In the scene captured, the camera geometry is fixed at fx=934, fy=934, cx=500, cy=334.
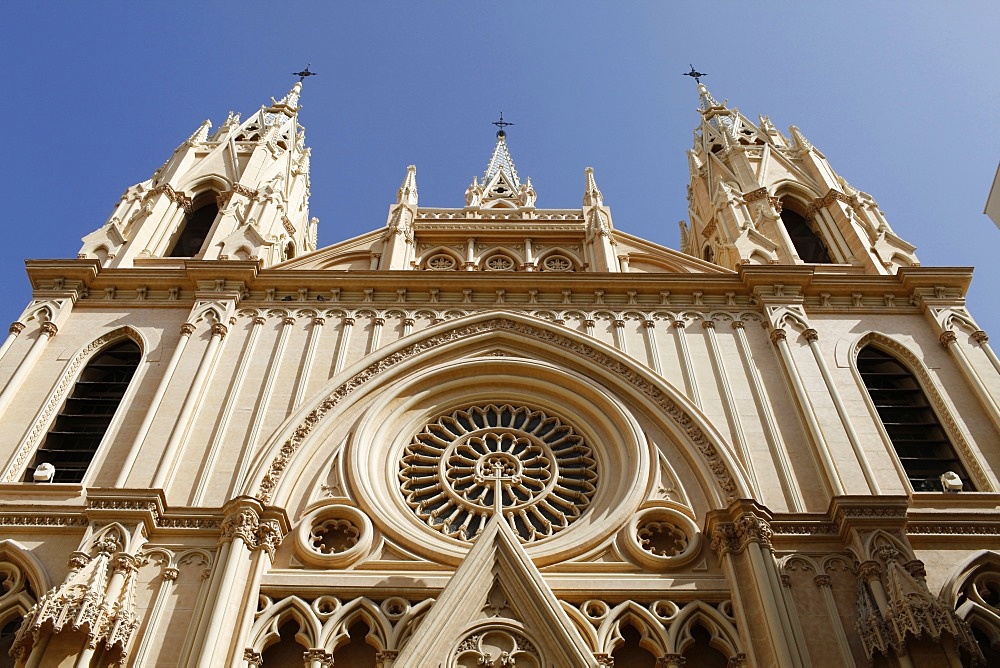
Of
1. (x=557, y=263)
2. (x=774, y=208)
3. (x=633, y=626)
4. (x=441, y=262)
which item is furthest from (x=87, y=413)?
(x=774, y=208)

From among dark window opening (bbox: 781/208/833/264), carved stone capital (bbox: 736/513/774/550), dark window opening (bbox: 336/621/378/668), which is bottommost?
dark window opening (bbox: 336/621/378/668)

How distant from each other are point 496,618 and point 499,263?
38.2ft

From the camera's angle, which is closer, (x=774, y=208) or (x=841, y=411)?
(x=841, y=411)

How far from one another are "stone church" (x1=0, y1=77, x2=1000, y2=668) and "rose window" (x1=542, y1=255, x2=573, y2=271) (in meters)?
0.12

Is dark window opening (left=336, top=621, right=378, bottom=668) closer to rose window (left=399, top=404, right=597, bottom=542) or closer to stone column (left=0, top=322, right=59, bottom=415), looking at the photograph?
rose window (left=399, top=404, right=597, bottom=542)

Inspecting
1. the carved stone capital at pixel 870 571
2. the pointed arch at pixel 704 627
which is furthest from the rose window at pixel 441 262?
the carved stone capital at pixel 870 571

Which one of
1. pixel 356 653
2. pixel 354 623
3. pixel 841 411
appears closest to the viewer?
pixel 356 653

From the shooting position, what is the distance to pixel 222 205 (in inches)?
1026

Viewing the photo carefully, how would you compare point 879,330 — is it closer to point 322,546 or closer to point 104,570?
point 322,546

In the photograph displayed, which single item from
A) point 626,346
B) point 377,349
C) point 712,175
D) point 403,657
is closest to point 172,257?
point 377,349

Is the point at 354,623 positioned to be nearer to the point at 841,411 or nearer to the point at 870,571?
the point at 870,571

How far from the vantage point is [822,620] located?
1354 centimetres

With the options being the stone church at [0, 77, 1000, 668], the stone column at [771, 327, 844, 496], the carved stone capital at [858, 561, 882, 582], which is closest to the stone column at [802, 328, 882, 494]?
the stone church at [0, 77, 1000, 668]

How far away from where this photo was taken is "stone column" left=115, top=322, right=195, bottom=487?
15.9 metres
